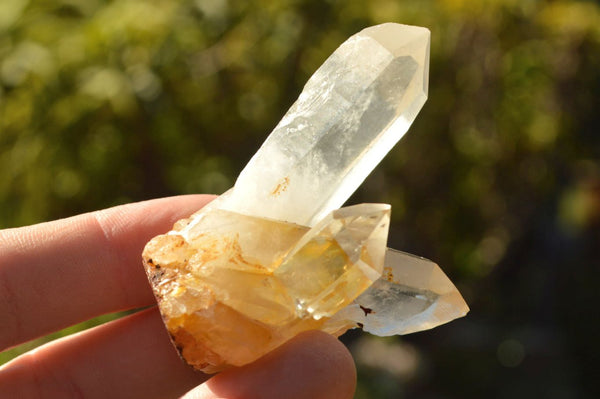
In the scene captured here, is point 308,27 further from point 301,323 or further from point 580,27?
point 301,323

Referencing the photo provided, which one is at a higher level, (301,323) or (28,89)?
(28,89)

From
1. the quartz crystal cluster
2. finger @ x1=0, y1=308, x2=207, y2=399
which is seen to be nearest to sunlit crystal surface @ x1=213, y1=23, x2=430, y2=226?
the quartz crystal cluster

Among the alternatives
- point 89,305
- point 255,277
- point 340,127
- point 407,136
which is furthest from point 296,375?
point 407,136

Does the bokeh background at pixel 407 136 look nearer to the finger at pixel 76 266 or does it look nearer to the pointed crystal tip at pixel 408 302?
the finger at pixel 76 266

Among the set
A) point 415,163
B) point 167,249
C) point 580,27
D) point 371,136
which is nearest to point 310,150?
point 371,136

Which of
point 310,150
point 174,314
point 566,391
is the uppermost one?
point 310,150

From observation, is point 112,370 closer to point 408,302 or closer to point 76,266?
point 76,266
